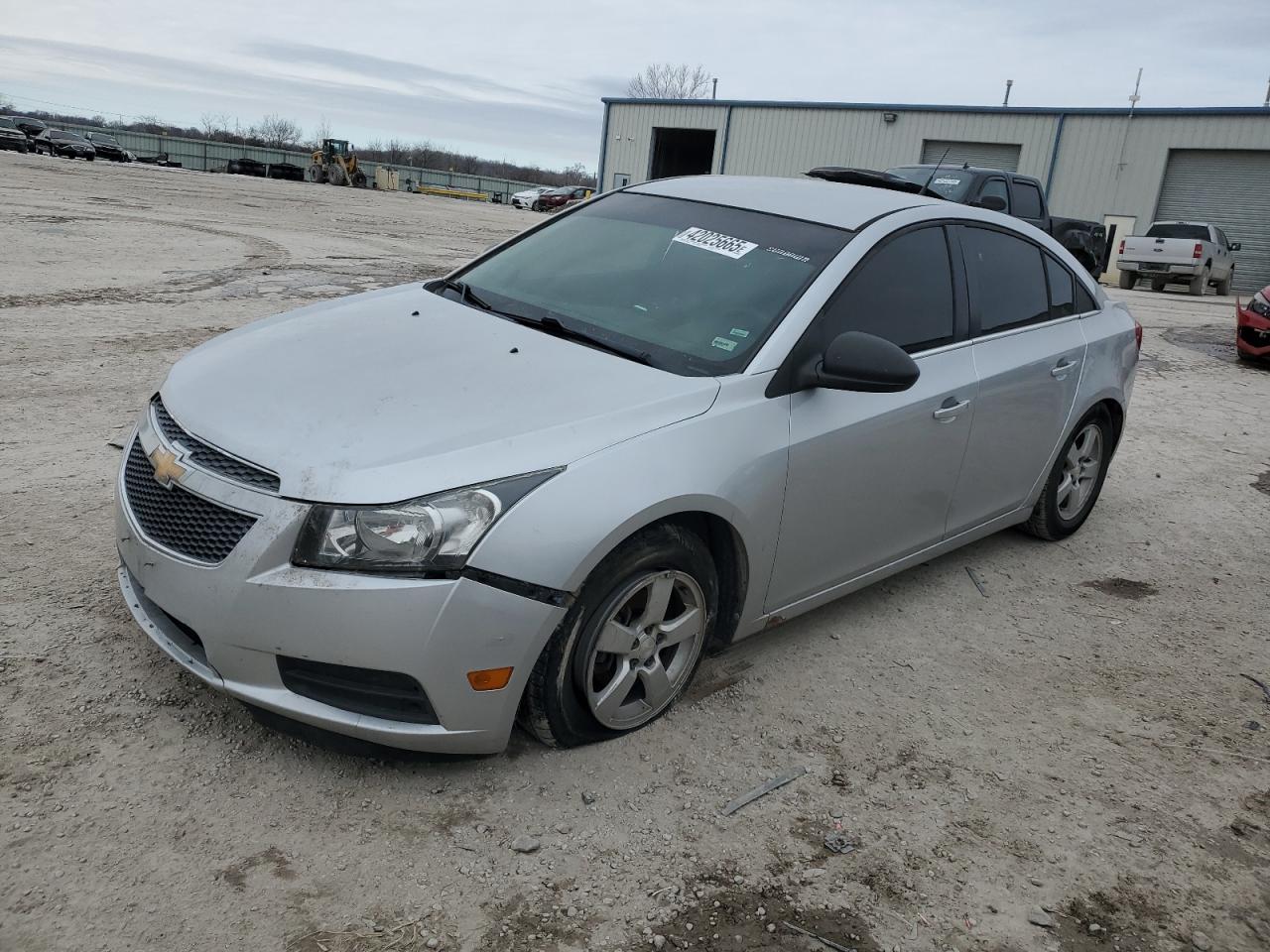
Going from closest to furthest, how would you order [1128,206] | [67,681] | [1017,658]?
[67,681], [1017,658], [1128,206]

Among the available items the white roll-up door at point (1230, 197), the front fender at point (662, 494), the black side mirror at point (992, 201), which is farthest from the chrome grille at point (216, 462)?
the white roll-up door at point (1230, 197)

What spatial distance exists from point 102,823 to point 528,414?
1475 millimetres

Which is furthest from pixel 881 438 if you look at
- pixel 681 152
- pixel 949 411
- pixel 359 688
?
pixel 681 152

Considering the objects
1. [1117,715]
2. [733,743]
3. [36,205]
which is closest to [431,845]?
[733,743]

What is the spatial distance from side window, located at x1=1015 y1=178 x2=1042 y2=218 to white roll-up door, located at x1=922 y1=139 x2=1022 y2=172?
18584 mm

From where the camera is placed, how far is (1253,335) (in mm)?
11766

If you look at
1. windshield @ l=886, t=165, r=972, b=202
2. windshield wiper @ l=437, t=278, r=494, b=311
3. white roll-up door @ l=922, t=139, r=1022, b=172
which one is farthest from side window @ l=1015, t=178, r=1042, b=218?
white roll-up door @ l=922, t=139, r=1022, b=172

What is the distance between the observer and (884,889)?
8.31 ft

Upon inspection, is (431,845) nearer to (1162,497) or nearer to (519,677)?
(519,677)

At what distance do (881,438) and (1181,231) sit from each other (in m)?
23.4

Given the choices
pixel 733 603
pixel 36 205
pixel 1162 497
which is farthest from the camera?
pixel 36 205

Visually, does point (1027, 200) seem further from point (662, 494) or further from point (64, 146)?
point (64, 146)

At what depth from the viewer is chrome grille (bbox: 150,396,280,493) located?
2.54 metres

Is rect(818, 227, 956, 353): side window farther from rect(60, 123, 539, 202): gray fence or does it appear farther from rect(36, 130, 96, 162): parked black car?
rect(60, 123, 539, 202): gray fence
